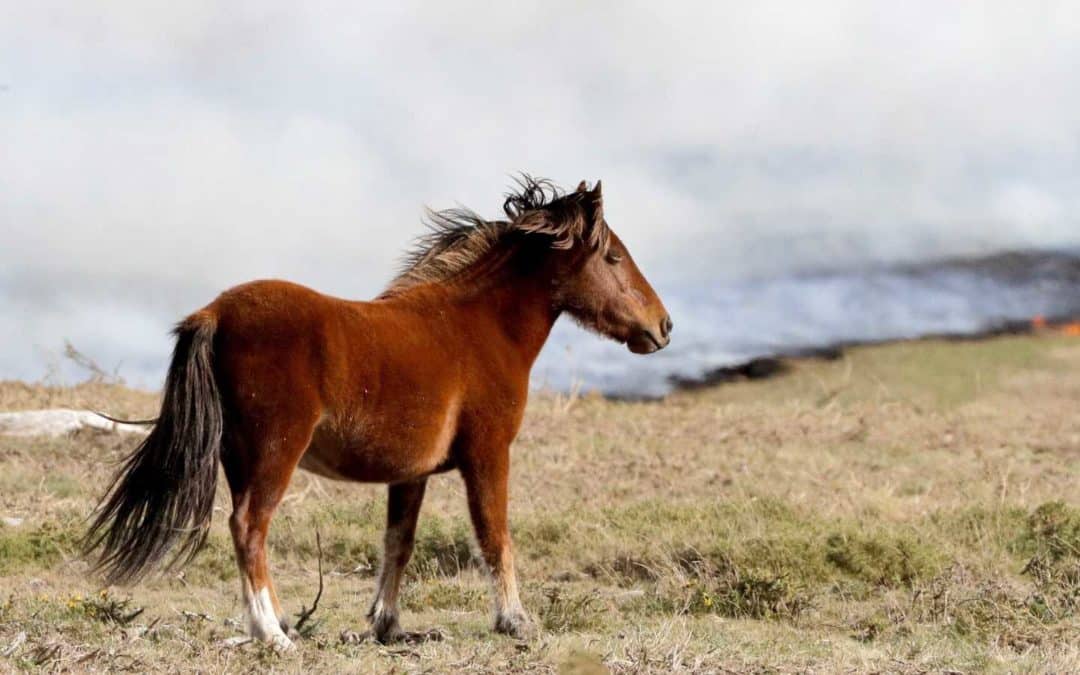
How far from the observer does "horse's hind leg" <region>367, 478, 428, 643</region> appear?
789cm

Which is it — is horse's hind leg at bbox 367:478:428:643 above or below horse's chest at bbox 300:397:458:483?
below

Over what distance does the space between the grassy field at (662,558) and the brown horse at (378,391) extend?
22.6 inches

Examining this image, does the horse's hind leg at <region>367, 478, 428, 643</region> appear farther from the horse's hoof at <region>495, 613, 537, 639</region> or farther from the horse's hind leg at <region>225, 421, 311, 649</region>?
the horse's hind leg at <region>225, 421, 311, 649</region>

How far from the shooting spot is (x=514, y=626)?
7.73 m

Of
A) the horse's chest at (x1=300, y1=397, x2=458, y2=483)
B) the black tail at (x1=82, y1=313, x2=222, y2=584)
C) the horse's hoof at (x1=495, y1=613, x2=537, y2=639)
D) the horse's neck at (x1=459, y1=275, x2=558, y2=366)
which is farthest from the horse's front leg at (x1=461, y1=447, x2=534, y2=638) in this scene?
the black tail at (x1=82, y1=313, x2=222, y2=584)

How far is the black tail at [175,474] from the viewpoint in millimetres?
6883

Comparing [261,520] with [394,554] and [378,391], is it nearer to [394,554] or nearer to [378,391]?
[378,391]

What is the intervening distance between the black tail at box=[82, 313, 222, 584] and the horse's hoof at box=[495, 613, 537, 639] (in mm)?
Result: 1750

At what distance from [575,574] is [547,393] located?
9.61m

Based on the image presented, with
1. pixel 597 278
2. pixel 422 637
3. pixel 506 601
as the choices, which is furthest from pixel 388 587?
pixel 597 278

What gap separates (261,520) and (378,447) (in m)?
0.73

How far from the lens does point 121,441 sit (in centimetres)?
1526

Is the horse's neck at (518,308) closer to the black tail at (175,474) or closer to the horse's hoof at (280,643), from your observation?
the black tail at (175,474)

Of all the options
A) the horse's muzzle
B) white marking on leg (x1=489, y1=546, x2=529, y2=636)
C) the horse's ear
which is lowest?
white marking on leg (x1=489, y1=546, x2=529, y2=636)
